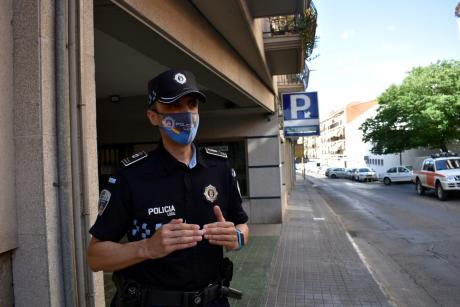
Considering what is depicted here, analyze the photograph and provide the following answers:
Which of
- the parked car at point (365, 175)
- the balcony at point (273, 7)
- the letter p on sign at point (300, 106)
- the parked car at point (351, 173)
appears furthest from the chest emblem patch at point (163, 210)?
the parked car at point (351, 173)

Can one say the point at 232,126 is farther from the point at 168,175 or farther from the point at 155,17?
the point at 168,175

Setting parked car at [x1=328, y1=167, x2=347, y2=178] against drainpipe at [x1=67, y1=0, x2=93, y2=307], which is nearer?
drainpipe at [x1=67, y1=0, x2=93, y2=307]

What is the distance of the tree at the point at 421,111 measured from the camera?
29328mm

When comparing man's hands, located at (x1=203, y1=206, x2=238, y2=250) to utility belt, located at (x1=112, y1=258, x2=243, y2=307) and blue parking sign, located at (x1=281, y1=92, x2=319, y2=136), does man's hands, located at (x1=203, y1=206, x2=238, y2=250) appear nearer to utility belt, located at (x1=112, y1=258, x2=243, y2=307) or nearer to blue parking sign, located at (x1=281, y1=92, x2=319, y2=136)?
utility belt, located at (x1=112, y1=258, x2=243, y2=307)

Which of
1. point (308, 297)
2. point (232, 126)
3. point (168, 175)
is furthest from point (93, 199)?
point (232, 126)

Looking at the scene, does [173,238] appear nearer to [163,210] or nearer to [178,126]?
[163,210]

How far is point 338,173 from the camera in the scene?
50938 millimetres

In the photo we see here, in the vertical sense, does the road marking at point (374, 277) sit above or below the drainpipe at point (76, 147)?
below

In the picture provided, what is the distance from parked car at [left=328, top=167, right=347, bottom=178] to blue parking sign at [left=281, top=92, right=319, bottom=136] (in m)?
38.1

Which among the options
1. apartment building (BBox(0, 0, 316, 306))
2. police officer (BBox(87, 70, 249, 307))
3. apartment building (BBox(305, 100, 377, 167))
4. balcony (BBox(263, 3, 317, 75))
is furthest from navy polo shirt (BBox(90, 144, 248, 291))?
apartment building (BBox(305, 100, 377, 167))

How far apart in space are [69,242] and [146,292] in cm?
62

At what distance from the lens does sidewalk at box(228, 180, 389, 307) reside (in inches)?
213

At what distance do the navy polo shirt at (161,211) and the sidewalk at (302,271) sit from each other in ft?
11.6

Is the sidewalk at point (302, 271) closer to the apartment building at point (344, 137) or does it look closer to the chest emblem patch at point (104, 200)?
the chest emblem patch at point (104, 200)
